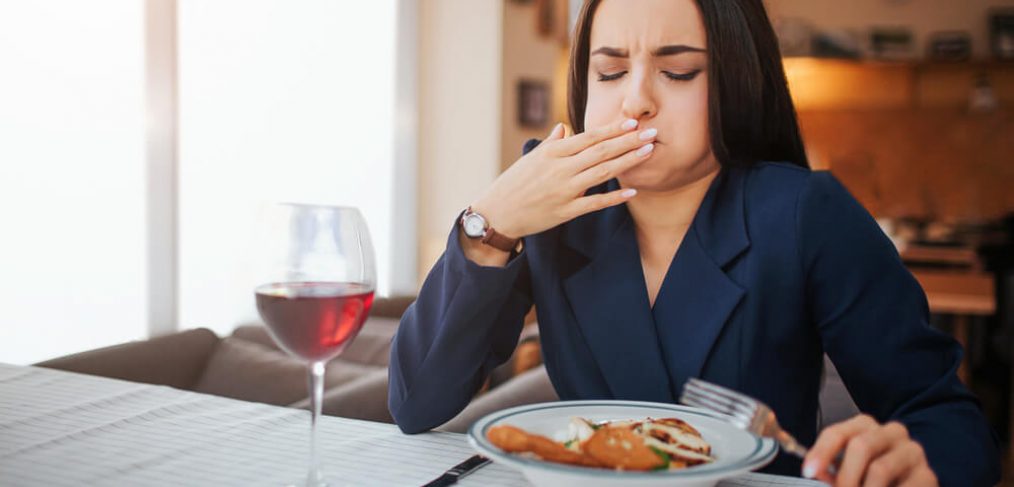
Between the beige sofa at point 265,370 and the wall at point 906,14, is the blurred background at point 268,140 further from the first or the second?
the beige sofa at point 265,370

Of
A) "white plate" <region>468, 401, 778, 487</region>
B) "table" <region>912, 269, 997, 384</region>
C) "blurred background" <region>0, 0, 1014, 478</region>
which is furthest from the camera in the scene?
"table" <region>912, 269, 997, 384</region>

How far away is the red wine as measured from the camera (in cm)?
70

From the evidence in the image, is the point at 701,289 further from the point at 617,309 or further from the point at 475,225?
the point at 475,225

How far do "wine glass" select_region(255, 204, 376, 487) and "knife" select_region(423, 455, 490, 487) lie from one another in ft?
Answer: 0.42

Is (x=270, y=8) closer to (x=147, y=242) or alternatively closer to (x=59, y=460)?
(x=147, y=242)

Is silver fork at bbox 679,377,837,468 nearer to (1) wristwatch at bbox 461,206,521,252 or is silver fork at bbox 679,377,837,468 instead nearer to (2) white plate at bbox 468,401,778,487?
(2) white plate at bbox 468,401,778,487

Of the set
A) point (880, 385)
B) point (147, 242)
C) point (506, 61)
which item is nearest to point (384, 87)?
point (506, 61)

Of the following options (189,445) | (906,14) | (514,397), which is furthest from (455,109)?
(906,14)

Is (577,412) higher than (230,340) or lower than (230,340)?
higher

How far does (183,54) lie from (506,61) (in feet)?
6.78

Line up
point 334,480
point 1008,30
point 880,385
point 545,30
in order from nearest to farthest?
point 334,480 → point 880,385 → point 545,30 → point 1008,30

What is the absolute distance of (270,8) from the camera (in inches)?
137

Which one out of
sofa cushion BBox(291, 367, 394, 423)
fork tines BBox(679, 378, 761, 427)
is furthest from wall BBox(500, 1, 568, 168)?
fork tines BBox(679, 378, 761, 427)

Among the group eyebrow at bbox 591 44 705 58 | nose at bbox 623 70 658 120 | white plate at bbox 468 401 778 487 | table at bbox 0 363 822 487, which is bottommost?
table at bbox 0 363 822 487
